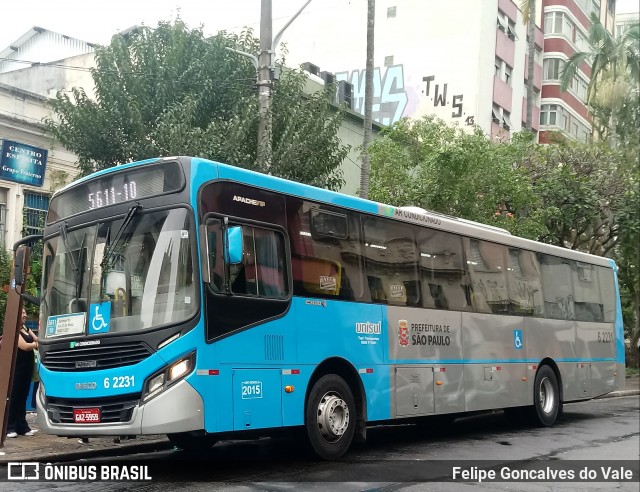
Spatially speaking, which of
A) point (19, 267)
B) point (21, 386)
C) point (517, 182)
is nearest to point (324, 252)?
point (19, 267)

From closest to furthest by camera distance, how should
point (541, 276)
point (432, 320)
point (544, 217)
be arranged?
point (432, 320) → point (541, 276) → point (544, 217)

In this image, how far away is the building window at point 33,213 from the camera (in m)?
18.4

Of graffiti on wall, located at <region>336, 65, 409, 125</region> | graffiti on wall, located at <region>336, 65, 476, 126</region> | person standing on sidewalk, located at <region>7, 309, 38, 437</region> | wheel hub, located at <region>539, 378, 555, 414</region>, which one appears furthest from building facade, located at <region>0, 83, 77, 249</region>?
graffiti on wall, located at <region>336, 65, 409, 125</region>

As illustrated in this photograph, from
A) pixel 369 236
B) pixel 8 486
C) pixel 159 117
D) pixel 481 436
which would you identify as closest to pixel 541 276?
pixel 481 436

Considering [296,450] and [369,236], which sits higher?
[369,236]

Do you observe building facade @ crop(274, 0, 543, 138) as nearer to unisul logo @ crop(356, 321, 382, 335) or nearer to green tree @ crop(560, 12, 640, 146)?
green tree @ crop(560, 12, 640, 146)

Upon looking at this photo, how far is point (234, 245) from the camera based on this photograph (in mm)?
8742

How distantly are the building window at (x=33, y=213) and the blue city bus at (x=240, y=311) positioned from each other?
897cm

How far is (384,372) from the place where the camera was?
10922 millimetres

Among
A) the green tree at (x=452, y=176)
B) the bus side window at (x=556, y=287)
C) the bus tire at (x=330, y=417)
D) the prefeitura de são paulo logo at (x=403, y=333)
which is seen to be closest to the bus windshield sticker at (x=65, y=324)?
the bus tire at (x=330, y=417)

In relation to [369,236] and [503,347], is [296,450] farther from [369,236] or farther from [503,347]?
[503,347]

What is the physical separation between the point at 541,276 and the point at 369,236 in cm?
547

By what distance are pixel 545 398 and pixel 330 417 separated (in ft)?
22.0

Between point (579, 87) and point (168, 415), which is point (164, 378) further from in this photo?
point (579, 87)
